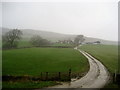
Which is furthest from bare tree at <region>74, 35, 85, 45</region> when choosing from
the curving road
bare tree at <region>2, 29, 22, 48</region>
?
the curving road

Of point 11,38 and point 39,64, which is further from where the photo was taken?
point 11,38

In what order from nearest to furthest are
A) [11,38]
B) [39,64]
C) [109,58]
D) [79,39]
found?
1. [39,64]
2. [109,58]
3. [11,38]
4. [79,39]

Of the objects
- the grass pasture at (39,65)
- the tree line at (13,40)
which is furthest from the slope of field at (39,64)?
the tree line at (13,40)

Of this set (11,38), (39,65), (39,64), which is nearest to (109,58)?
(39,64)

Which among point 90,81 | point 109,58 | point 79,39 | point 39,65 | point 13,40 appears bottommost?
point 90,81

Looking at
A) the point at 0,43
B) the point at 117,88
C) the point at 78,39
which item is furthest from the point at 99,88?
the point at 78,39

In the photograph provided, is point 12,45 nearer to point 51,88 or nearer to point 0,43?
point 0,43

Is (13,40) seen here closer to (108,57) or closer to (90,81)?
(108,57)

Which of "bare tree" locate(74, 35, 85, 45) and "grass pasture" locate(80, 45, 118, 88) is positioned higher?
"bare tree" locate(74, 35, 85, 45)

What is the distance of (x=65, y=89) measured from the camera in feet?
68.1

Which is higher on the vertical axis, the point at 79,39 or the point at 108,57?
the point at 79,39

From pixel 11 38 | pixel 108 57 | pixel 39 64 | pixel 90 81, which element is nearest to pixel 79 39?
pixel 11 38

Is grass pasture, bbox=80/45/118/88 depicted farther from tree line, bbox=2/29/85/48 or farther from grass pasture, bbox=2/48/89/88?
tree line, bbox=2/29/85/48

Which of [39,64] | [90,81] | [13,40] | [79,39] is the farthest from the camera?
[79,39]
